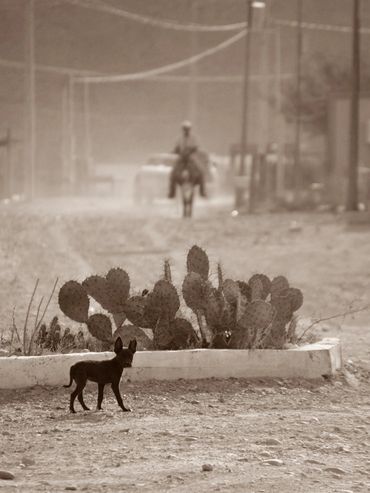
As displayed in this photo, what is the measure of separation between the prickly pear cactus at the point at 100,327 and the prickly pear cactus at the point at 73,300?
0.12 meters

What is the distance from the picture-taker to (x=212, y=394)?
8945 mm

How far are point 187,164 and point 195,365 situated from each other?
22380 mm

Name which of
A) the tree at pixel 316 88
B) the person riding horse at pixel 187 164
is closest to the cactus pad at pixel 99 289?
the person riding horse at pixel 187 164

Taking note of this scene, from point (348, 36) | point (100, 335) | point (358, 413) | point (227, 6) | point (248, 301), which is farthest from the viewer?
point (348, 36)

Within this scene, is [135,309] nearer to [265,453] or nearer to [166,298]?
[166,298]

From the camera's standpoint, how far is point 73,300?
9641 millimetres

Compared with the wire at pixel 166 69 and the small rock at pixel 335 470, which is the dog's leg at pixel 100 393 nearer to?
the small rock at pixel 335 470

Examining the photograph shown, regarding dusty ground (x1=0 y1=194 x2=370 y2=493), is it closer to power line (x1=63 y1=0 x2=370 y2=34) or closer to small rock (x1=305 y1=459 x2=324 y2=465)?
small rock (x1=305 y1=459 x2=324 y2=465)

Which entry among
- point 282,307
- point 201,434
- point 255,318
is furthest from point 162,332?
point 201,434

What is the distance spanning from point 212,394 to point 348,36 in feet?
270

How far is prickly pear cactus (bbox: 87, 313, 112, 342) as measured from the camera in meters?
Result: 9.46

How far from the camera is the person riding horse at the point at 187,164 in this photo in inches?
1224

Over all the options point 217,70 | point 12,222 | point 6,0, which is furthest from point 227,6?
point 12,222

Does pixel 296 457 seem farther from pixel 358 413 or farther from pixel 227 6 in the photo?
pixel 227 6
